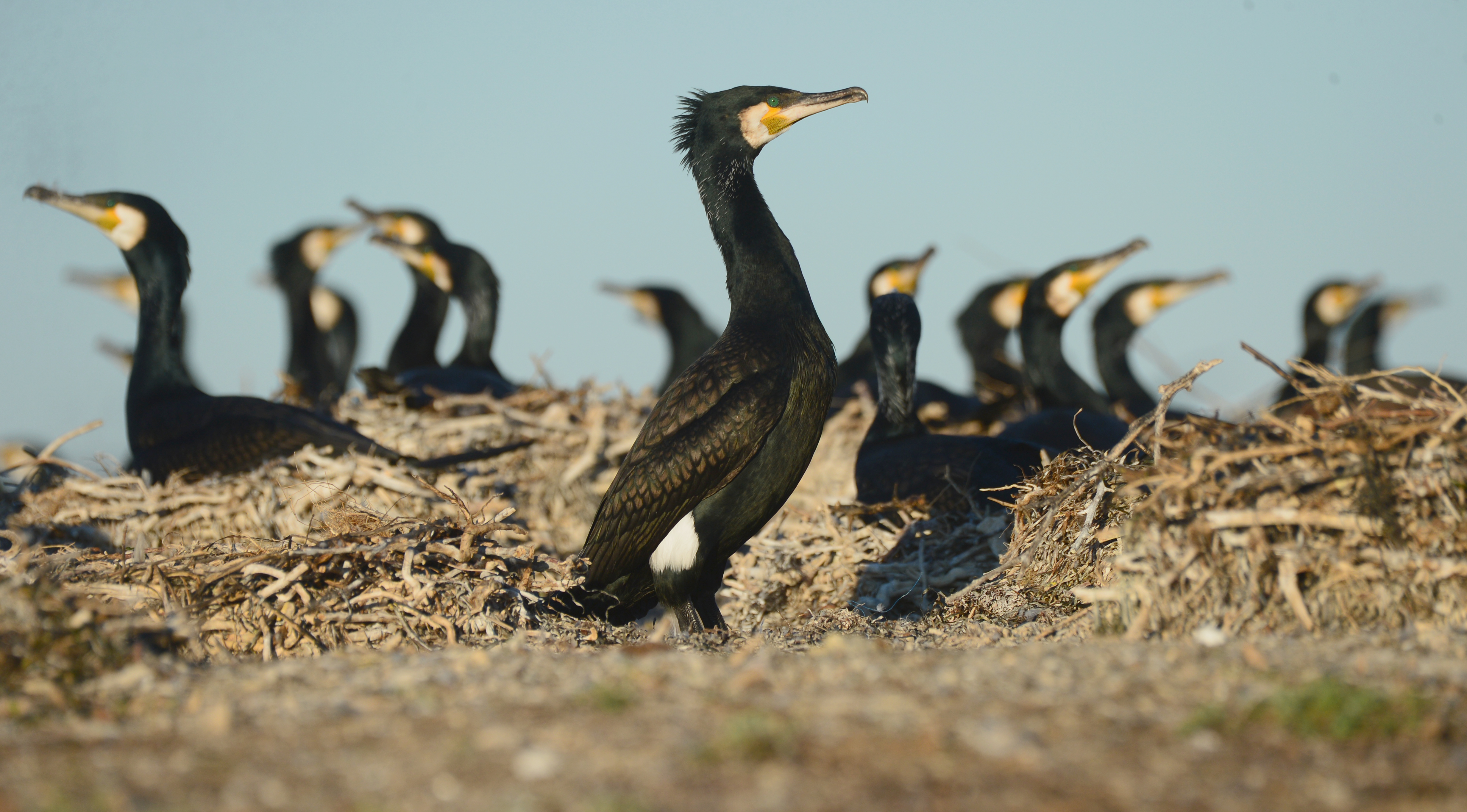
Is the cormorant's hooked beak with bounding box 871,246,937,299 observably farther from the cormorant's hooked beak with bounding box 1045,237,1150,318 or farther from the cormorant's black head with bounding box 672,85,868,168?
the cormorant's black head with bounding box 672,85,868,168

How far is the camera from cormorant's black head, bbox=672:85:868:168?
6094mm

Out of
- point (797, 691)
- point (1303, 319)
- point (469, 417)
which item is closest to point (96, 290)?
point (469, 417)

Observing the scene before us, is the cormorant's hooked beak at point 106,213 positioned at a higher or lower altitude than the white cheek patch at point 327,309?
higher

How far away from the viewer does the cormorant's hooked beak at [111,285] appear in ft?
48.6

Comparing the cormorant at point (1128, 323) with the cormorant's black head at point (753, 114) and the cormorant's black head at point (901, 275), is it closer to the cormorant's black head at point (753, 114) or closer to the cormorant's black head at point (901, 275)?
the cormorant's black head at point (901, 275)

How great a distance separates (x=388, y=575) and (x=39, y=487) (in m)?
5.18

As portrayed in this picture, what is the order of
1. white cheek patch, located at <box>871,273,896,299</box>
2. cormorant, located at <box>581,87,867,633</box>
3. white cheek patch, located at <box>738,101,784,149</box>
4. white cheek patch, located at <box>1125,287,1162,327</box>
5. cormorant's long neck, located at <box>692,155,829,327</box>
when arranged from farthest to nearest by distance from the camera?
1. white cheek patch, located at <box>871,273,896,299</box>
2. white cheek patch, located at <box>1125,287,1162,327</box>
3. white cheek patch, located at <box>738,101,784,149</box>
4. cormorant's long neck, located at <box>692,155,829,327</box>
5. cormorant, located at <box>581,87,867,633</box>

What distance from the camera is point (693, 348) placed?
15.3 metres

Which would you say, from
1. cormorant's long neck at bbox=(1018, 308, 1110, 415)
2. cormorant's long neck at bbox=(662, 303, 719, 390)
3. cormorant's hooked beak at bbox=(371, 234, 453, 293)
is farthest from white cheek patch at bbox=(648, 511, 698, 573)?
cormorant's long neck at bbox=(662, 303, 719, 390)

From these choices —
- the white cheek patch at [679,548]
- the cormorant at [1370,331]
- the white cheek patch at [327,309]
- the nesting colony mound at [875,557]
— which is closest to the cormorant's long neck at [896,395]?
the nesting colony mound at [875,557]

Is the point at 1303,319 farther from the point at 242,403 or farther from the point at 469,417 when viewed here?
the point at 242,403

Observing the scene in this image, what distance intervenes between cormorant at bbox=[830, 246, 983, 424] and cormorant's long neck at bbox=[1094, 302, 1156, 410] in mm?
1421

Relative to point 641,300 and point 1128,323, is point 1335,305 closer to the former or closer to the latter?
point 1128,323

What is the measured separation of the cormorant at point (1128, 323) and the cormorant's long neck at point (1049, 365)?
0.97 m
